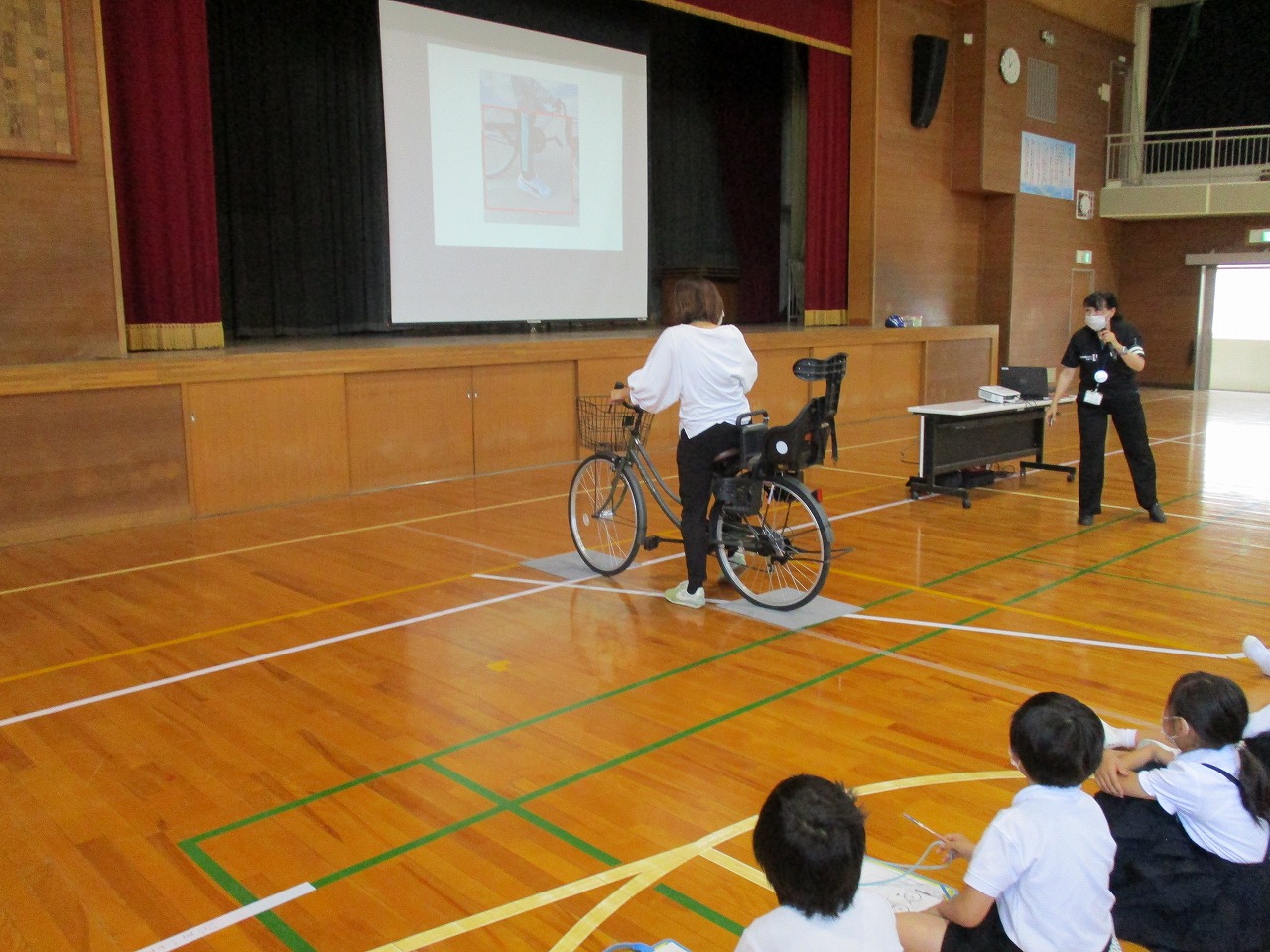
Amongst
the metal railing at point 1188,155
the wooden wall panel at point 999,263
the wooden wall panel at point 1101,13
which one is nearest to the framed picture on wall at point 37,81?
the wooden wall panel at point 999,263

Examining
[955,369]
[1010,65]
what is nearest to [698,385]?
[955,369]

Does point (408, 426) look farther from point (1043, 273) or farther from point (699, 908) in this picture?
point (1043, 273)

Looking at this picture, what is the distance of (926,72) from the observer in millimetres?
12070

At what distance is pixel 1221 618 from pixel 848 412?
641cm

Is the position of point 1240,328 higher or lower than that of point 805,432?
higher

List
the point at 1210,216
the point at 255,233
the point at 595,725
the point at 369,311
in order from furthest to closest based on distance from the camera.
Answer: the point at 1210,216, the point at 369,311, the point at 255,233, the point at 595,725

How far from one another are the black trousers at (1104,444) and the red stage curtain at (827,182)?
6136mm

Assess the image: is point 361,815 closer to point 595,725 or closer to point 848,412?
point 595,725

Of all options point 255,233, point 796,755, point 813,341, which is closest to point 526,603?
point 796,755

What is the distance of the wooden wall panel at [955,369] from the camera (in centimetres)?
1179

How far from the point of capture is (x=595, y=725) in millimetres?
3336

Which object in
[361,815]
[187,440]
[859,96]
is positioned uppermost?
[859,96]

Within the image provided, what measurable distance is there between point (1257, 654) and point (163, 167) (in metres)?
6.67

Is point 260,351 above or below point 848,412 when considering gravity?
above
